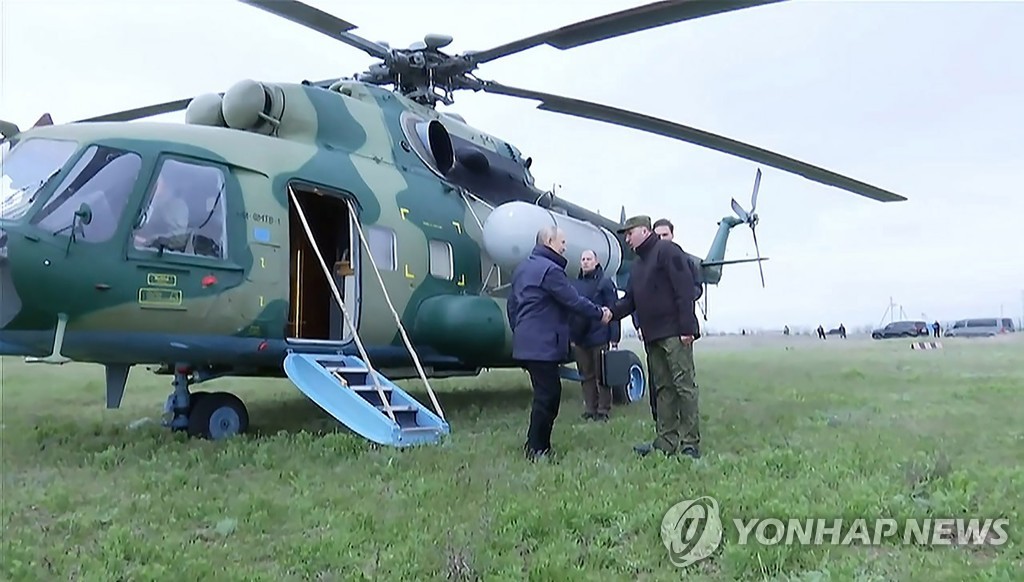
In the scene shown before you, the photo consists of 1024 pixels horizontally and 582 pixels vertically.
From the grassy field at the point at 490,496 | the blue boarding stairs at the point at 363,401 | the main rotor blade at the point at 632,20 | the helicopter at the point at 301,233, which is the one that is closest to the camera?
the grassy field at the point at 490,496

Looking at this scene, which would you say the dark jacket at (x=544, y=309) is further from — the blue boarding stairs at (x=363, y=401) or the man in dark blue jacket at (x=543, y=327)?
the blue boarding stairs at (x=363, y=401)

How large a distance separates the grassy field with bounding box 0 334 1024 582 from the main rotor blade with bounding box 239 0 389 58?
11.8ft

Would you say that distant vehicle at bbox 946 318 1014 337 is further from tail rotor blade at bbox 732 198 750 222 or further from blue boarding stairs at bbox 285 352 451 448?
blue boarding stairs at bbox 285 352 451 448

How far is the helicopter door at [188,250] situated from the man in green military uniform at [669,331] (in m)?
3.14

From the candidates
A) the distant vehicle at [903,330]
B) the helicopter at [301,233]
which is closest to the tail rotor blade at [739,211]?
the helicopter at [301,233]

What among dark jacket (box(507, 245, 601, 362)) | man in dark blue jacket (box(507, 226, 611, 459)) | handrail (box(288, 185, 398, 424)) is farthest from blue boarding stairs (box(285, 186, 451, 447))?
dark jacket (box(507, 245, 601, 362))

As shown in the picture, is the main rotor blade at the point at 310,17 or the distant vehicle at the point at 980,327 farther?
the distant vehicle at the point at 980,327

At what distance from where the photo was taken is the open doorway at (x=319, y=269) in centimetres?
766

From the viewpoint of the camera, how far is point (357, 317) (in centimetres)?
732

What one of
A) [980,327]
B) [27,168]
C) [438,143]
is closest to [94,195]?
[27,168]

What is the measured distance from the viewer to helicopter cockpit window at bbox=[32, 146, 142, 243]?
5.45 metres

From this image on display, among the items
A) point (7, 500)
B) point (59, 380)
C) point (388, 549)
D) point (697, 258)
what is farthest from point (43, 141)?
point (697, 258)

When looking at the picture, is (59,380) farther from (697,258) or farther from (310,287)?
(697,258)

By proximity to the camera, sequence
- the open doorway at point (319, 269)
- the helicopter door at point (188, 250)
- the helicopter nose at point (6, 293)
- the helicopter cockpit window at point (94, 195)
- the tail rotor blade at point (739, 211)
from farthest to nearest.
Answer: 1. the tail rotor blade at point (739, 211)
2. the open doorway at point (319, 269)
3. the helicopter door at point (188, 250)
4. the helicopter cockpit window at point (94, 195)
5. the helicopter nose at point (6, 293)
